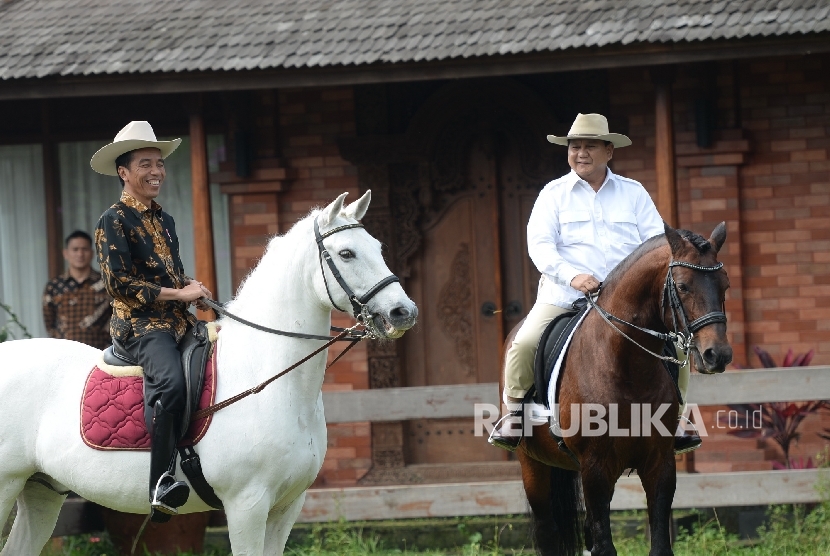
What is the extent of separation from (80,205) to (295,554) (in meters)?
4.41

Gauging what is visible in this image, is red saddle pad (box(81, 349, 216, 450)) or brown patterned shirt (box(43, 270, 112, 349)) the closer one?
red saddle pad (box(81, 349, 216, 450))

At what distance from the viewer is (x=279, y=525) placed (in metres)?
5.86

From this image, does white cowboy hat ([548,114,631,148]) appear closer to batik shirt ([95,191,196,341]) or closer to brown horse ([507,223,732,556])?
brown horse ([507,223,732,556])

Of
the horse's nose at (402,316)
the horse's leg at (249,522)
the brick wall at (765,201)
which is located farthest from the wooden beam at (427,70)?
the horse's leg at (249,522)

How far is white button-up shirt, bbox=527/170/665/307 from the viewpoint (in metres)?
6.52

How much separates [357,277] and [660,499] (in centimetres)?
186

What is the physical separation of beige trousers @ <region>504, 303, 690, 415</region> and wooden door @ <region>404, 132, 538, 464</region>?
13.3 feet

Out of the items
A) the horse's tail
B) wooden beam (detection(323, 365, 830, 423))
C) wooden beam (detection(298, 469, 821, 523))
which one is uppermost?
wooden beam (detection(323, 365, 830, 423))

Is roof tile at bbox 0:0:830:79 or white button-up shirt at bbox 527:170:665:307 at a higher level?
roof tile at bbox 0:0:830:79

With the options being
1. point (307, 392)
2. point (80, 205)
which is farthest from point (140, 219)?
point (80, 205)

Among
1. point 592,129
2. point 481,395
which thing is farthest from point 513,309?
point 592,129

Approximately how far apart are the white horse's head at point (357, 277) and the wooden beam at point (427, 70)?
12.9 feet

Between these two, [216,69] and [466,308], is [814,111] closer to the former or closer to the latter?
[466,308]

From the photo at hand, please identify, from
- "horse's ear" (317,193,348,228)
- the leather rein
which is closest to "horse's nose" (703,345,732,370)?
the leather rein
